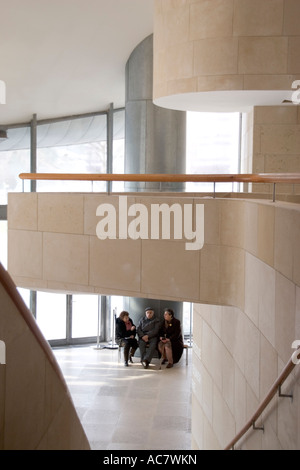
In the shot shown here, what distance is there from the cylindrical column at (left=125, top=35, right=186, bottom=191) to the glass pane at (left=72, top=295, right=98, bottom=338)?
132 inches

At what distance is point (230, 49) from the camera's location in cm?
946

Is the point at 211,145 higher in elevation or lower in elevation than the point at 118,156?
higher

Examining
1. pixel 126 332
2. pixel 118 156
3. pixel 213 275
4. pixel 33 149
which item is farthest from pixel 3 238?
pixel 213 275

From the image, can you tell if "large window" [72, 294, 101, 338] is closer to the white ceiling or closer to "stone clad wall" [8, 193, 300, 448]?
the white ceiling

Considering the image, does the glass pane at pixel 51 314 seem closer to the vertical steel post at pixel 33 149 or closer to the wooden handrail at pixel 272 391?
the vertical steel post at pixel 33 149

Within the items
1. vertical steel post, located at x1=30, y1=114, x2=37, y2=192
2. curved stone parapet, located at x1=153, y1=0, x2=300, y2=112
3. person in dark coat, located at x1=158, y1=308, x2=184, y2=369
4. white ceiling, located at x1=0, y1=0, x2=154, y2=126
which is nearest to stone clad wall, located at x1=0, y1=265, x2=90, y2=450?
curved stone parapet, located at x1=153, y1=0, x2=300, y2=112

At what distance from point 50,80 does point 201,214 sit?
298 inches

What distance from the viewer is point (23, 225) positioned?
8938mm

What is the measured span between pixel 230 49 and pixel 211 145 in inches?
301

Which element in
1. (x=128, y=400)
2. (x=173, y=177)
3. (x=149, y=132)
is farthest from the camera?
(x=149, y=132)

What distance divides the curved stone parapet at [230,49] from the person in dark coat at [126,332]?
235 inches

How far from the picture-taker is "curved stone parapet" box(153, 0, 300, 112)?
9242 millimetres

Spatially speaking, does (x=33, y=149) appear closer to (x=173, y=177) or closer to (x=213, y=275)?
(x=173, y=177)

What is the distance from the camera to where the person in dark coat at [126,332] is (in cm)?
1485
